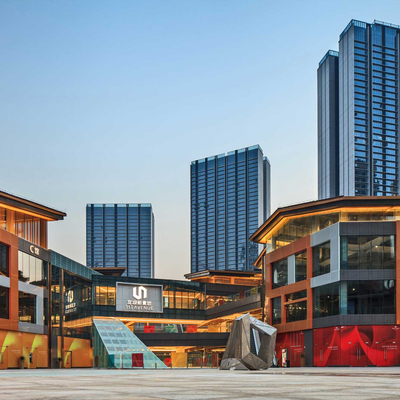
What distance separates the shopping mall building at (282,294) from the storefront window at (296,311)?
0.38ft

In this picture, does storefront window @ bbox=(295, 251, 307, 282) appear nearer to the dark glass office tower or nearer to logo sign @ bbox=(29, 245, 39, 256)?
logo sign @ bbox=(29, 245, 39, 256)

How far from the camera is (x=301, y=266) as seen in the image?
221ft

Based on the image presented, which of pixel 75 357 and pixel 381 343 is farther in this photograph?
pixel 75 357

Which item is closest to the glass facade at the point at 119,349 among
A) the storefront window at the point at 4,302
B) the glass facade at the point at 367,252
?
the storefront window at the point at 4,302

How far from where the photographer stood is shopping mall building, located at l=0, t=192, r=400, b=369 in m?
58.2

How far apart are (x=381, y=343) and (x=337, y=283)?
23.8 ft

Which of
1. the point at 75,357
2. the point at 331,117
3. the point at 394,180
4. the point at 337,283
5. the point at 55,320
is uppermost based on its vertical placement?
the point at 331,117

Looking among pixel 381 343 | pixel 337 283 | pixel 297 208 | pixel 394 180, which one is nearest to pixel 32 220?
pixel 297 208

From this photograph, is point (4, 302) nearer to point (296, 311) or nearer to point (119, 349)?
point (119, 349)

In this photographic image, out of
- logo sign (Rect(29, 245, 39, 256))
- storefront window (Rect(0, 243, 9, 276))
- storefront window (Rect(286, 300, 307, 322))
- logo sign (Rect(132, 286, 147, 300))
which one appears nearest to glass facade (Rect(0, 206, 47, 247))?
logo sign (Rect(29, 245, 39, 256))

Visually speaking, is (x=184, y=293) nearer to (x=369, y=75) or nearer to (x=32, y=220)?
(x=32, y=220)

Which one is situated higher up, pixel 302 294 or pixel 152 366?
pixel 302 294

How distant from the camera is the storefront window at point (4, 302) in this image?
188 ft

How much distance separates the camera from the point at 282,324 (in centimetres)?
7162
